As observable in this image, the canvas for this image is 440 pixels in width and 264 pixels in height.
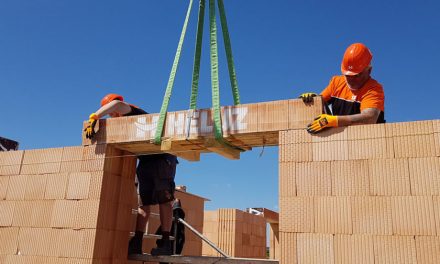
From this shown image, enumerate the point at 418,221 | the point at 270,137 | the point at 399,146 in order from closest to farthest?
1. the point at 418,221
2. the point at 399,146
3. the point at 270,137

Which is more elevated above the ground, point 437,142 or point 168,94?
point 168,94

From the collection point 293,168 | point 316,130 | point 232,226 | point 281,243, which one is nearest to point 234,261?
point 281,243

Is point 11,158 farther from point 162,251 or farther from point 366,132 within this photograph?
point 366,132

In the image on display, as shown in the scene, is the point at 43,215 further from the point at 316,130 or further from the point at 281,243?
the point at 316,130

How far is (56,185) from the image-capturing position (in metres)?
5.51

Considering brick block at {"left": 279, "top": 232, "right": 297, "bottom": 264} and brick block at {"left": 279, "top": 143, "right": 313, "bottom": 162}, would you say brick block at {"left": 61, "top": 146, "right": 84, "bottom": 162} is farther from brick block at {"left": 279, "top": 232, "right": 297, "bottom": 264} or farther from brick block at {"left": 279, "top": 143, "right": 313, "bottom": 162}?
brick block at {"left": 279, "top": 232, "right": 297, "bottom": 264}

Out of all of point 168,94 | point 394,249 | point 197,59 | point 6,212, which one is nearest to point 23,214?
point 6,212

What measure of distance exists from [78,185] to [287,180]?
2821mm

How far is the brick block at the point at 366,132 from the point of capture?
3.92 meters

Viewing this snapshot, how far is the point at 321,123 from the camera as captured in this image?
411 centimetres

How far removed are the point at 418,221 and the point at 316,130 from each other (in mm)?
1244

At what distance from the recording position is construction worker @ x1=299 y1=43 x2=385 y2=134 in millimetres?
4133

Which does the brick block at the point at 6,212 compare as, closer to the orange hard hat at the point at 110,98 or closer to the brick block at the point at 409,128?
the orange hard hat at the point at 110,98

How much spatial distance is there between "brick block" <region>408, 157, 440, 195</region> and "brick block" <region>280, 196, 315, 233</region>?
0.94 meters
